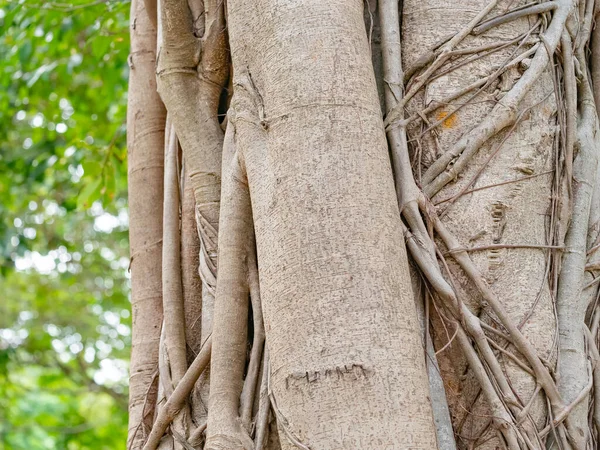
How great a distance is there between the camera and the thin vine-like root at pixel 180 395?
2.54 metres

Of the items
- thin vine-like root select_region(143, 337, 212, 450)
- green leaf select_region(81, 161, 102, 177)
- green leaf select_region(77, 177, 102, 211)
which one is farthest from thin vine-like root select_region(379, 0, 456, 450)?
green leaf select_region(81, 161, 102, 177)

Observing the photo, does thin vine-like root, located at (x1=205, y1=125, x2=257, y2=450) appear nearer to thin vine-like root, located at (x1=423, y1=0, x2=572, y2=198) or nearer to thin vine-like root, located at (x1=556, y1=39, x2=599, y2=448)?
thin vine-like root, located at (x1=423, y1=0, x2=572, y2=198)

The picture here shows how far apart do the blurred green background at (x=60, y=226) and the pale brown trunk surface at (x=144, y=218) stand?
1591 millimetres

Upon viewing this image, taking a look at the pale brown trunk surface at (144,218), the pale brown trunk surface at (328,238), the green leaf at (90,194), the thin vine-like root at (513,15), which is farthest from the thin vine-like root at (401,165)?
the green leaf at (90,194)

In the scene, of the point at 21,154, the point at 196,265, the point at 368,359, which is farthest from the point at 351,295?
the point at 21,154

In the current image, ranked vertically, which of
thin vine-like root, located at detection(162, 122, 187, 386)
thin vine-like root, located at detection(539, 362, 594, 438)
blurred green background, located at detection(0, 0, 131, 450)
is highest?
blurred green background, located at detection(0, 0, 131, 450)

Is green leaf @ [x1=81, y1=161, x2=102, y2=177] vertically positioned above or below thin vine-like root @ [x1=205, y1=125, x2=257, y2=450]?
above

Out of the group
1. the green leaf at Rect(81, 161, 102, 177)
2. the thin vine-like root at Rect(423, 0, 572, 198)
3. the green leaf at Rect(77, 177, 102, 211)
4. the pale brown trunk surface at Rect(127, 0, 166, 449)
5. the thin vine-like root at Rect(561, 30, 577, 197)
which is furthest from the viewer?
the green leaf at Rect(81, 161, 102, 177)

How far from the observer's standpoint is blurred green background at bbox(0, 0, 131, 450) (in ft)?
18.9

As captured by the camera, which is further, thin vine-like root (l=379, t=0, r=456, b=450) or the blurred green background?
the blurred green background

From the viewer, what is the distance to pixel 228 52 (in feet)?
9.47

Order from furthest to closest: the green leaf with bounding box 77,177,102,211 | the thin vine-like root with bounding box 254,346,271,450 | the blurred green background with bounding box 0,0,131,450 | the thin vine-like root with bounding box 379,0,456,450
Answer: the blurred green background with bounding box 0,0,131,450, the green leaf with bounding box 77,177,102,211, the thin vine-like root with bounding box 254,346,271,450, the thin vine-like root with bounding box 379,0,456,450

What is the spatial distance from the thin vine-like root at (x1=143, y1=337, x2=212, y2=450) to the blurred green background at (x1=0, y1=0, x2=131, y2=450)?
2.65 meters

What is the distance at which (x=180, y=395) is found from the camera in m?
2.55
